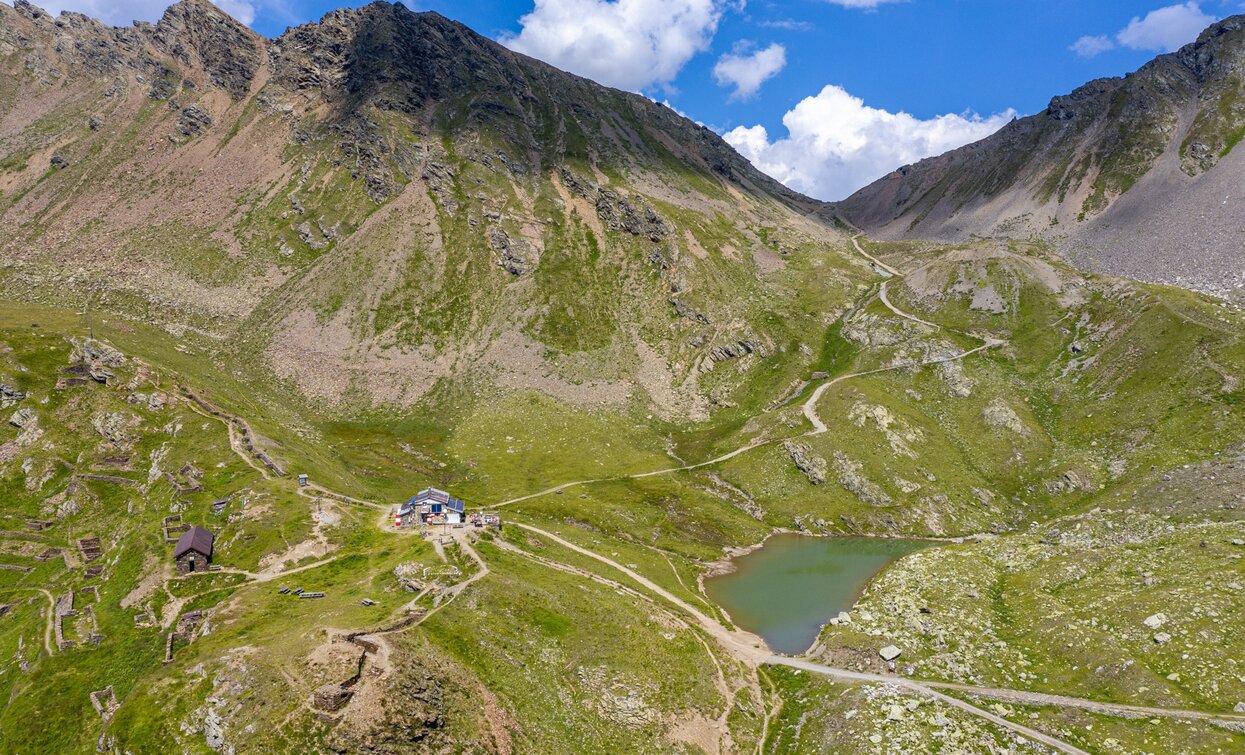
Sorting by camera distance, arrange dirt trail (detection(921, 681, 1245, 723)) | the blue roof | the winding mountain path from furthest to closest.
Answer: the blue roof
the winding mountain path
dirt trail (detection(921, 681, 1245, 723))

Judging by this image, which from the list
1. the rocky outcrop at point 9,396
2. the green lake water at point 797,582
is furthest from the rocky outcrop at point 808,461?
the rocky outcrop at point 9,396

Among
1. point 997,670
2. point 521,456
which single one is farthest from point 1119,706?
point 521,456

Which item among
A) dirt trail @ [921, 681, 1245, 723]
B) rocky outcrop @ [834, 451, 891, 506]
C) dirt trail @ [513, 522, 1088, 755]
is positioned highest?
rocky outcrop @ [834, 451, 891, 506]

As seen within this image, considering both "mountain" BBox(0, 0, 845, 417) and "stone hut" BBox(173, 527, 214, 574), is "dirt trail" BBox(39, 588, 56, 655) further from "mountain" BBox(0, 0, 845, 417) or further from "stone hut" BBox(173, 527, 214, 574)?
"mountain" BBox(0, 0, 845, 417)

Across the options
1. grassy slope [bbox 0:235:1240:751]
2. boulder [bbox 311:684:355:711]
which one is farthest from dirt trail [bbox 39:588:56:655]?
boulder [bbox 311:684:355:711]

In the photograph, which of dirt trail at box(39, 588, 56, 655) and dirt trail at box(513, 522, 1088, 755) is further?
dirt trail at box(39, 588, 56, 655)

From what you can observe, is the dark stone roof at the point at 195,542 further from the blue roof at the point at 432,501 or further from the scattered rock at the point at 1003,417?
the scattered rock at the point at 1003,417

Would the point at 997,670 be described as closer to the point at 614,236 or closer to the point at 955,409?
the point at 955,409
